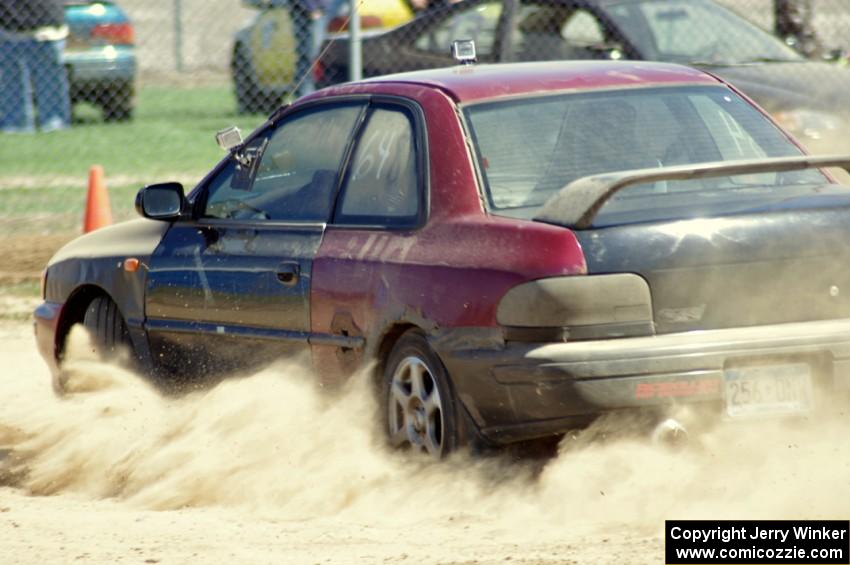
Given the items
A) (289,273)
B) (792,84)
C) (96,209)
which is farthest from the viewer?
(96,209)

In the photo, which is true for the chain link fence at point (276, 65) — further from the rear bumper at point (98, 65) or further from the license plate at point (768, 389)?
the license plate at point (768, 389)

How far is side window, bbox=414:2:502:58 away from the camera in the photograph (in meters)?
13.7

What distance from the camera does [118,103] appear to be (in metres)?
22.4

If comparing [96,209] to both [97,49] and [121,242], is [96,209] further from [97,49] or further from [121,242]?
[97,49]

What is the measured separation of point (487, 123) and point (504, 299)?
899mm

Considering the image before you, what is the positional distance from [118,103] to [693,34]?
1074cm

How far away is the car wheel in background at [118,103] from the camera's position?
72.3ft

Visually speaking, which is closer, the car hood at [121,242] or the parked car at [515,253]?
the parked car at [515,253]

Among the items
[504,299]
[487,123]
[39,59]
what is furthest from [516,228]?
[39,59]

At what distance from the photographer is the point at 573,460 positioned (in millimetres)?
5762

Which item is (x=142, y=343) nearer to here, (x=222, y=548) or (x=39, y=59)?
(x=222, y=548)

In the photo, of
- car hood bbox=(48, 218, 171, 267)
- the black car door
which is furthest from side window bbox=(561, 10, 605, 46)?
the black car door

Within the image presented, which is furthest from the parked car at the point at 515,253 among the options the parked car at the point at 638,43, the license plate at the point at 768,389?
the parked car at the point at 638,43

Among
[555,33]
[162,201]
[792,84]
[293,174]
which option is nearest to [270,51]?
[555,33]
